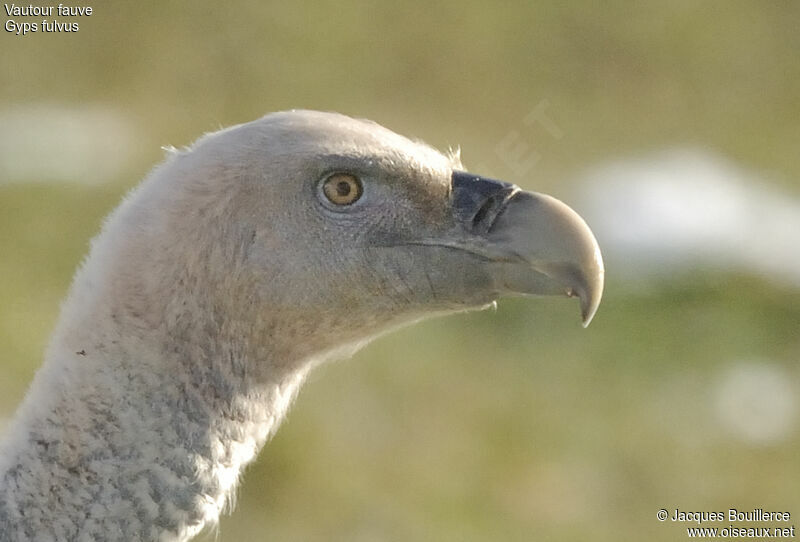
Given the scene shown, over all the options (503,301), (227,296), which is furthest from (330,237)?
(503,301)

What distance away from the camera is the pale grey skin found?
3941 mm

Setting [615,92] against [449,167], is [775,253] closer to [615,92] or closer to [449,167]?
[615,92]

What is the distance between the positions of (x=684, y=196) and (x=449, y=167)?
34.6 feet

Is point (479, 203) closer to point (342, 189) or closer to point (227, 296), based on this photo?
point (342, 189)

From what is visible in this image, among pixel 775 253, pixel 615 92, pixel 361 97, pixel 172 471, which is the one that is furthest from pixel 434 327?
pixel 172 471

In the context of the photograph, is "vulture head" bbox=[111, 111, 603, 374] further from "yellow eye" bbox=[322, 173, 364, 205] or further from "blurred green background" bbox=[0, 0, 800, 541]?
"blurred green background" bbox=[0, 0, 800, 541]

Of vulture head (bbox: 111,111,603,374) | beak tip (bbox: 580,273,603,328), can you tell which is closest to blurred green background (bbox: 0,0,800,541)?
vulture head (bbox: 111,111,603,374)

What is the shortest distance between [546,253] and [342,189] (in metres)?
0.65

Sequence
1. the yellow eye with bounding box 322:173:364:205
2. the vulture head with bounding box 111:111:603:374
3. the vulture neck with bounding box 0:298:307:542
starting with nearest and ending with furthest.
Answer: the vulture neck with bounding box 0:298:307:542 → the vulture head with bounding box 111:111:603:374 → the yellow eye with bounding box 322:173:364:205

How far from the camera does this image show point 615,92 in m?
19.8

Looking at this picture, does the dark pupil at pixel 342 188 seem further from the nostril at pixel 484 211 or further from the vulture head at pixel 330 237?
the nostril at pixel 484 211

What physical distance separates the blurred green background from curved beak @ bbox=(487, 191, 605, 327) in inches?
63.2

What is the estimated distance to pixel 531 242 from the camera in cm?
417

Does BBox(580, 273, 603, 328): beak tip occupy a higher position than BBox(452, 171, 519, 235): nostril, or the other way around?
BBox(452, 171, 519, 235): nostril
